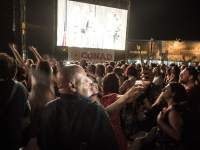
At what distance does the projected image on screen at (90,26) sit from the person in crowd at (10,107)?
462 inches

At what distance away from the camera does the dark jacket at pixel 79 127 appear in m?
2.69

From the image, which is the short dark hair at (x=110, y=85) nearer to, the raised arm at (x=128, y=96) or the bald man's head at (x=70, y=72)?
the raised arm at (x=128, y=96)

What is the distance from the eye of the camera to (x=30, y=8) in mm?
29406

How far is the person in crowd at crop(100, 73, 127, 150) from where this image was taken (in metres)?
4.21

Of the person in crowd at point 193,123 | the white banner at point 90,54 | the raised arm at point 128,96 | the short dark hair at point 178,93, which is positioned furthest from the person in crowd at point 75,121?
the white banner at point 90,54

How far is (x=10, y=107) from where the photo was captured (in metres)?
3.59

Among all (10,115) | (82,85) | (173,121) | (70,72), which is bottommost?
(173,121)

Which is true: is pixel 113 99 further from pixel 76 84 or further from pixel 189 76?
pixel 189 76

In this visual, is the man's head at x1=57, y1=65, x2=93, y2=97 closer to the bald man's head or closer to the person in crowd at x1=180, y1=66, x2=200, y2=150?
the bald man's head

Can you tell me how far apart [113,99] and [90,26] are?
38.8 ft

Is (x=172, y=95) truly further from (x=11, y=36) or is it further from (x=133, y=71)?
(x=11, y=36)

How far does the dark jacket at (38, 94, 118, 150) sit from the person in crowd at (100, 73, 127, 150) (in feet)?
4.43

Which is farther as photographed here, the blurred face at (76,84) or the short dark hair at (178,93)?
the short dark hair at (178,93)

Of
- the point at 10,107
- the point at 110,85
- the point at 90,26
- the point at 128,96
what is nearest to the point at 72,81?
the point at 128,96
